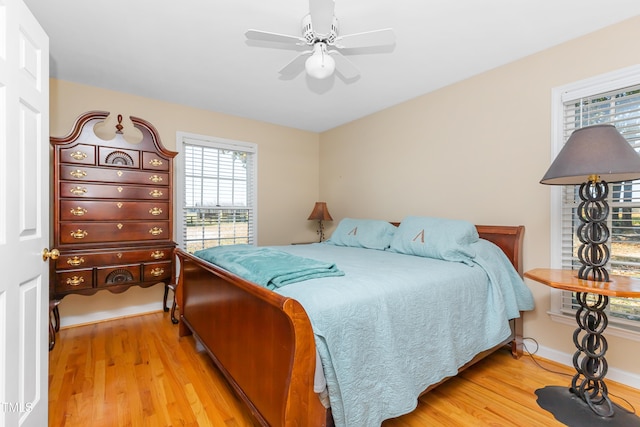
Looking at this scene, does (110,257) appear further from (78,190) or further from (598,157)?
(598,157)

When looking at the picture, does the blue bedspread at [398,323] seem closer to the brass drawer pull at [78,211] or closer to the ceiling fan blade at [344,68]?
the ceiling fan blade at [344,68]

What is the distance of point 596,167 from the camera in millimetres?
1563

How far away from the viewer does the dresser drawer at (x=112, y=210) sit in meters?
2.64

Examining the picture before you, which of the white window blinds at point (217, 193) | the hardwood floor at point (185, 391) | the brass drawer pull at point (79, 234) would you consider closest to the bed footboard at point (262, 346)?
the hardwood floor at point (185, 391)

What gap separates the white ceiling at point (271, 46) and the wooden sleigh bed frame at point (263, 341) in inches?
59.0

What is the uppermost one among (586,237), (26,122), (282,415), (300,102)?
(300,102)

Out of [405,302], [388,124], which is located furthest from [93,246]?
[388,124]

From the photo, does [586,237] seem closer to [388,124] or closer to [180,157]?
[388,124]

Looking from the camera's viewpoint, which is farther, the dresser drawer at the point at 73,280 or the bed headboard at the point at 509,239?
the dresser drawer at the point at 73,280

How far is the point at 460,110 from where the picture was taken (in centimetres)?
294

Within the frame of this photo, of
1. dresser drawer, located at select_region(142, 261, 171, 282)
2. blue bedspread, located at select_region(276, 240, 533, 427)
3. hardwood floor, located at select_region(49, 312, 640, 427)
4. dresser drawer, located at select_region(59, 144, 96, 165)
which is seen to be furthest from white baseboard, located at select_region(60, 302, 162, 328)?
blue bedspread, located at select_region(276, 240, 533, 427)

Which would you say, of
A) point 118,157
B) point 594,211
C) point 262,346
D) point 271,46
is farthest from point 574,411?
point 118,157

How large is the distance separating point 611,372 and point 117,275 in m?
3.97

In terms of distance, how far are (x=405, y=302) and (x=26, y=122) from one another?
1.86 metres
